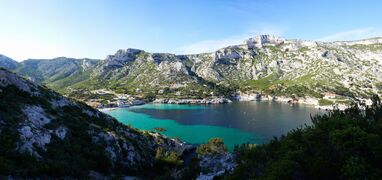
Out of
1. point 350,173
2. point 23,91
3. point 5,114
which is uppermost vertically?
point 23,91

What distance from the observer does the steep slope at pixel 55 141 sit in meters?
34.6

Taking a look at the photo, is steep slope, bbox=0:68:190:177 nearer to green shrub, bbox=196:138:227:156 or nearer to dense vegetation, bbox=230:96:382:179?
green shrub, bbox=196:138:227:156

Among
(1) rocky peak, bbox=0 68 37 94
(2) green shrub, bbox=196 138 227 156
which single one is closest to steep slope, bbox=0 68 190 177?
(1) rocky peak, bbox=0 68 37 94

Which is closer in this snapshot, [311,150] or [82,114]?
[311,150]

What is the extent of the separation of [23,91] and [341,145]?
58.5 m

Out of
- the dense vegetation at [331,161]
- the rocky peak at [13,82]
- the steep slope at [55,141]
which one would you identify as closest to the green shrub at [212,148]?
the steep slope at [55,141]

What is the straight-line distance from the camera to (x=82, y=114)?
6469cm

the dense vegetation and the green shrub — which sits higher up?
the dense vegetation

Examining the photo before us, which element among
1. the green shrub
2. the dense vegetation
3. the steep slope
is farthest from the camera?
the green shrub

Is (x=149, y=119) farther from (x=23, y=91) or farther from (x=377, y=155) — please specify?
(x=377, y=155)

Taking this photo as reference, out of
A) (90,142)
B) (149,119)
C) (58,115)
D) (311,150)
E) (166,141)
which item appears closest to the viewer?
(311,150)

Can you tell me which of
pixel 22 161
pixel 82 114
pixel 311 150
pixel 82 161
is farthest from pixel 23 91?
pixel 311 150

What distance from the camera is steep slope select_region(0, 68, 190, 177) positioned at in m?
34.6

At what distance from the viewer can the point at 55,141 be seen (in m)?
44.8
